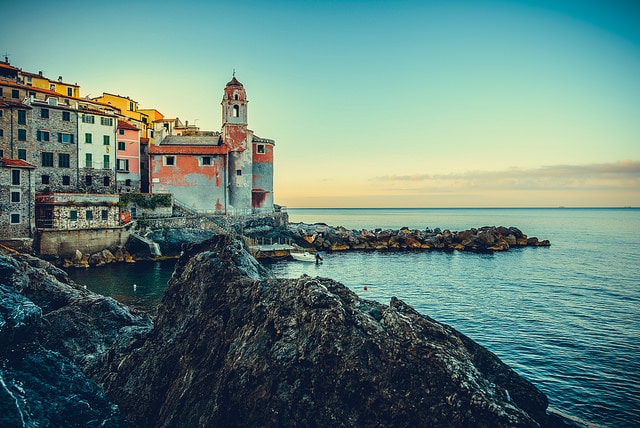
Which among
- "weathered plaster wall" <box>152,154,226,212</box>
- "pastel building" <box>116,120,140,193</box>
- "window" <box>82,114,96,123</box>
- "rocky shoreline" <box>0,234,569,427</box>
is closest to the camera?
"rocky shoreline" <box>0,234,569,427</box>

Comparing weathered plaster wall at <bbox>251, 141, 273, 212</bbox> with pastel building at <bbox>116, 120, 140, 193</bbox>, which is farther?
weathered plaster wall at <bbox>251, 141, 273, 212</bbox>

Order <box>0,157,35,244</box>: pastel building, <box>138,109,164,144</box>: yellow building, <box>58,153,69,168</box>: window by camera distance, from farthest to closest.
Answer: <box>138,109,164,144</box>: yellow building
<box>58,153,69,168</box>: window
<box>0,157,35,244</box>: pastel building

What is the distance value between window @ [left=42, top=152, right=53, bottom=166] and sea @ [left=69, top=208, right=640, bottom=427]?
18.4 metres

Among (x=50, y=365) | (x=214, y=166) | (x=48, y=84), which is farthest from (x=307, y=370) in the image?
(x=48, y=84)

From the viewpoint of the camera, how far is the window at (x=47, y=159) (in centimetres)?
5144

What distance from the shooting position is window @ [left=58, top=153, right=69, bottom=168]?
5247 cm

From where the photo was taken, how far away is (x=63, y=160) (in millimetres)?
52781

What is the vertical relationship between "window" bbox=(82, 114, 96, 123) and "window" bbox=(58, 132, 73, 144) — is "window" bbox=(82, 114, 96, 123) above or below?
above

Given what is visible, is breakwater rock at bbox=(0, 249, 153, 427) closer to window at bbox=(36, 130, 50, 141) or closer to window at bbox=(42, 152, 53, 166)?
window at bbox=(42, 152, 53, 166)

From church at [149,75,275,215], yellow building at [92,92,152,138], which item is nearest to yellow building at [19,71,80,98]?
yellow building at [92,92,152,138]

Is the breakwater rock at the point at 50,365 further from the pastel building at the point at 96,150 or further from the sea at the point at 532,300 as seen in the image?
the pastel building at the point at 96,150

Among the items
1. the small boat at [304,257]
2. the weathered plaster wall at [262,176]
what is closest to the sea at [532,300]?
the small boat at [304,257]

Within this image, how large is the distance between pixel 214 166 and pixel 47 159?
20.8m

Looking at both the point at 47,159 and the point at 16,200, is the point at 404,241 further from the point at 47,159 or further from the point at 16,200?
the point at 16,200
